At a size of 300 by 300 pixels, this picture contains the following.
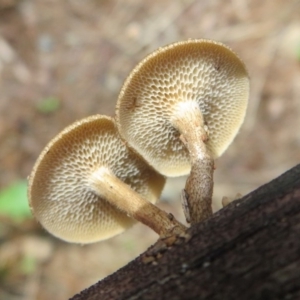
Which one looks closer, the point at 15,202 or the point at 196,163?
the point at 196,163

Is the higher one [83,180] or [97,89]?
[97,89]

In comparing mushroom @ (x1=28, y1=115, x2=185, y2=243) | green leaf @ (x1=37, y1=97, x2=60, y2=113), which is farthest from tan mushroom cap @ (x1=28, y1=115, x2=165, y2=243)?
green leaf @ (x1=37, y1=97, x2=60, y2=113)

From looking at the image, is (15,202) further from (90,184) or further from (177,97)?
(177,97)

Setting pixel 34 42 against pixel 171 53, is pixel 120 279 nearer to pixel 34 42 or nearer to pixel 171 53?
pixel 171 53

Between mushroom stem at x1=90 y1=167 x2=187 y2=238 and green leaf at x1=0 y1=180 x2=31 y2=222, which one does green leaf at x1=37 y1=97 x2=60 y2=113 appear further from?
mushroom stem at x1=90 y1=167 x2=187 y2=238

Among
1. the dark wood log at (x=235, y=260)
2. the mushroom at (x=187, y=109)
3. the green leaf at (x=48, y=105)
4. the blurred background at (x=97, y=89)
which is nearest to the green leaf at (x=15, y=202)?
the blurred background at (x=97, y=89)

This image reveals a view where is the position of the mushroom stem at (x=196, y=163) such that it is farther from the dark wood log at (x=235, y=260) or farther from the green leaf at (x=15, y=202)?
the green leaf at (x=15, y=202)

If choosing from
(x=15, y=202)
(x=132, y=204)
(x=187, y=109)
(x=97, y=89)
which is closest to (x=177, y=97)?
(x=187, y=109)
